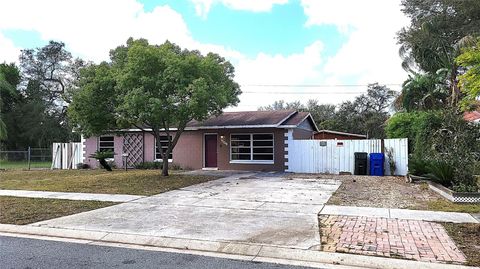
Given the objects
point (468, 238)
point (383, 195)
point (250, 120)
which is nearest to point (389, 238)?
point (468, 238)

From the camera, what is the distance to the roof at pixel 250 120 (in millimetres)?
21186

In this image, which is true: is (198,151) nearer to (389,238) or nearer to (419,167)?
(419,167)

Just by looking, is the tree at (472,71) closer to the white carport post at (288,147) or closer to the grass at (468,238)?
the grass at (468,238)

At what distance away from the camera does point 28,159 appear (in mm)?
26219

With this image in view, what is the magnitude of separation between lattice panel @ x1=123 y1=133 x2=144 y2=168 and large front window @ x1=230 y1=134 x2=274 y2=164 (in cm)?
599

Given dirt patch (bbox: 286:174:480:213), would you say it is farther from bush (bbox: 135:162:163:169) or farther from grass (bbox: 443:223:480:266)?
bush (bbox: 135:162:163:169)

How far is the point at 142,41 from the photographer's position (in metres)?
16.4

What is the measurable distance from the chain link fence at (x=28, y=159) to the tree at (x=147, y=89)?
12.5 m

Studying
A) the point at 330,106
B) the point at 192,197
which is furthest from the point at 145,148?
the point at 330,106

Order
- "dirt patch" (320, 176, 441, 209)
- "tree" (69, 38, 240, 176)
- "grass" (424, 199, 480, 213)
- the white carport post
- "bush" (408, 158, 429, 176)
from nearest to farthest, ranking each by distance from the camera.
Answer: "grass" (424, 199, 480, 213) < "dirt patch" (320, 176, 441, 209) < "bush" (408, 158, 429, 176) < "tree" (69, 38, 240, 176) < the white carport post

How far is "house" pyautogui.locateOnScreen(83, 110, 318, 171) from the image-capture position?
69.4 feet

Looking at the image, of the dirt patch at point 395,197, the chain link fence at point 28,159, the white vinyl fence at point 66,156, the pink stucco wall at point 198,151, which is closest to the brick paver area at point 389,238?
the dirt patch at point 395,197

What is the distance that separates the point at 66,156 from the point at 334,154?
17.5m

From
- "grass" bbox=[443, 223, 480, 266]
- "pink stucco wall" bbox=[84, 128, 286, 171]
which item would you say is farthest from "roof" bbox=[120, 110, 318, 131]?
"grass" bbox=[443, 223, 480, 266]
